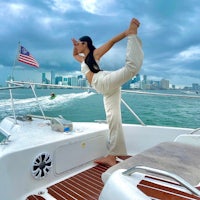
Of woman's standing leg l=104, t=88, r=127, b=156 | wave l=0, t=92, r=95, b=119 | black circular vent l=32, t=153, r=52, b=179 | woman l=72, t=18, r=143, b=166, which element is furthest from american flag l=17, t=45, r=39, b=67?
black circular vent l=32, t=153, r=52, b=179

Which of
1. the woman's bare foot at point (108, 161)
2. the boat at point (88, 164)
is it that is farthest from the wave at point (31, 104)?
the woman's bare foot at point (108, 161)

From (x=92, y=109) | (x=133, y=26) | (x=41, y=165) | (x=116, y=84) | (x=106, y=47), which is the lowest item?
(x=92, y=109)

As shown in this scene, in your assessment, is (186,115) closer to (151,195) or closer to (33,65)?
(33,65)

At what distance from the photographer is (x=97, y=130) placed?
219 centimetres

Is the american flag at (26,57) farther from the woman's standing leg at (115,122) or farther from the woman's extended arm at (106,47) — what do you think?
the woman's standing leg at (115,122)

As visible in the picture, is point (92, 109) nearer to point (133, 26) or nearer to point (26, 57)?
point (26, 57)

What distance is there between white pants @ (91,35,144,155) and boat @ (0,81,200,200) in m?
0.25

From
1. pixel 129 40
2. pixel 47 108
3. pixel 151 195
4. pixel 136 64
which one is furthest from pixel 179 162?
pixel 47 108

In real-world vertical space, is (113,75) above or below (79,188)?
above

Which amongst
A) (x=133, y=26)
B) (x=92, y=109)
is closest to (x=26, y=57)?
(x=133, y=26)

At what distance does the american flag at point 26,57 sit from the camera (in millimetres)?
2803

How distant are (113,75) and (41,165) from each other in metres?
0.85

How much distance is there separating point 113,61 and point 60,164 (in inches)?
38.2

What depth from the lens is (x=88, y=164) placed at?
2.07 meters
